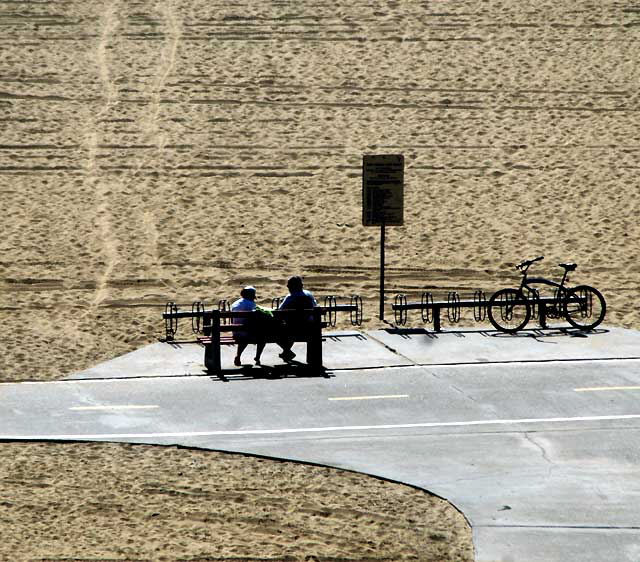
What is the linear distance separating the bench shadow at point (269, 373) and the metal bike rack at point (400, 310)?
289 centimetres

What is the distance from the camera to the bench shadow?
1397 centimetres

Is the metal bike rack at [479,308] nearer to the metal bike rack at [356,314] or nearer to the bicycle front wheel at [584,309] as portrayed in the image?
the bicycle front wheel at [584,309]

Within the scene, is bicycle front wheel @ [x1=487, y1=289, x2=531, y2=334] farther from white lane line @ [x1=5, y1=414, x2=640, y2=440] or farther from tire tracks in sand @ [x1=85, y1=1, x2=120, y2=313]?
tire tracks in sand @ [x1=85, y1=1, x2=120, y2=313]

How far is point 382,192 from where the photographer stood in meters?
17.6

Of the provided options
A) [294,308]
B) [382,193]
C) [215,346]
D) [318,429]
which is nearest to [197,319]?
[294,308]

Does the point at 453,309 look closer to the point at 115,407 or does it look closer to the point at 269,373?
the point at 269,373

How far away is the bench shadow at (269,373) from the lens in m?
14.0

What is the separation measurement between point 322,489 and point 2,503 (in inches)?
102

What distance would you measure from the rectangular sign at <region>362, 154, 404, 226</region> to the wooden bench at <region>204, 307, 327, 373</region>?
3296 mm

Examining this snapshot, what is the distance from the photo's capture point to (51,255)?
2078 cm

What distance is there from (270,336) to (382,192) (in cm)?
398

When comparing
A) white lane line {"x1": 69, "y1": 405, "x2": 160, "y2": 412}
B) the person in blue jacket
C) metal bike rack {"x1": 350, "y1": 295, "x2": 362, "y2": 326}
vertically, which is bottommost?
white lane line {"x1": 69, "y1": 405, "x2": 160, "y2": 412}

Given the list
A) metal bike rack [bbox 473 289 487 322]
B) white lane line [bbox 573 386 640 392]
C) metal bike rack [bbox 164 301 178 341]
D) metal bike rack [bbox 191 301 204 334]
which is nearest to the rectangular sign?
metal bike rack [bbox 473 289 487 322]

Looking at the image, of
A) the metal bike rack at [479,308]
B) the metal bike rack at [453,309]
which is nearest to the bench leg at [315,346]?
the metal bike rack at [453,309]
